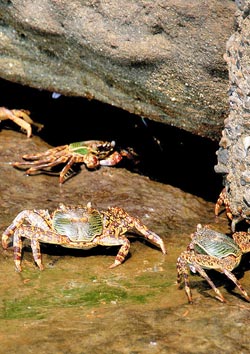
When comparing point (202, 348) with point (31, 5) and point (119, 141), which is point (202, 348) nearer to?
point (31, 5)

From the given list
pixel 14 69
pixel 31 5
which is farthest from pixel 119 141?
pixel 31 5

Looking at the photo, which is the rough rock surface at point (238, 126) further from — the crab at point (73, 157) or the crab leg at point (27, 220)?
the crab at point (73, 157)

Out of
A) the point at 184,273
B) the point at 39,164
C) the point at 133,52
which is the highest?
the point at 133,52

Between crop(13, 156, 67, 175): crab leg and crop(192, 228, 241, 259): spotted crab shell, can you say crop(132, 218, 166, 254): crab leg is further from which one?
crop(13, 156, 67, 175): crab leg

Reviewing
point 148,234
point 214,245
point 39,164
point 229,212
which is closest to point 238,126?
point 214,245

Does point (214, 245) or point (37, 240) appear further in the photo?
point (37, 240)

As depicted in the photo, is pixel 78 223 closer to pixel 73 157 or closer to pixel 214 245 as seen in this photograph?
pixel 214 245
